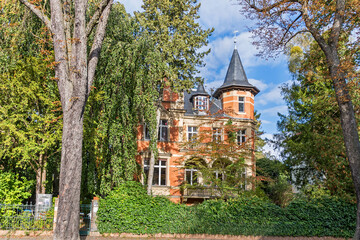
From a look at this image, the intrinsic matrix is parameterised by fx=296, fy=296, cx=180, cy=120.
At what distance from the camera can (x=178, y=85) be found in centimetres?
2102

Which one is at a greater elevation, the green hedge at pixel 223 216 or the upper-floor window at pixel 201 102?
the upper-floor window at pixel 201 102

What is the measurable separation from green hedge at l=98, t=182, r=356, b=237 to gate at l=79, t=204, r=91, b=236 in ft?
2.59

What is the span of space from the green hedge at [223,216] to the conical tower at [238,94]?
13880mm

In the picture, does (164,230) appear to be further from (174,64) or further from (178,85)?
(174,64)

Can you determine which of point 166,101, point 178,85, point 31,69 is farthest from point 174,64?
point 31,69

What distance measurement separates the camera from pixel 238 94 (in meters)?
27.9

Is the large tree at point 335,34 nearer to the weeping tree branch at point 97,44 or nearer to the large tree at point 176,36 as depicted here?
the weeping tree branch at point 97,44

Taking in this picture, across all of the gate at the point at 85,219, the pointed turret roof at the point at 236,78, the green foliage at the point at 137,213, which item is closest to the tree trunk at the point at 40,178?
the gate at the point at 85,219

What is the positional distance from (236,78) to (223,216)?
1776 centimetres

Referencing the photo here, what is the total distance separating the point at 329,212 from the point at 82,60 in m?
13.1

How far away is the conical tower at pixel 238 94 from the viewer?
2759cm

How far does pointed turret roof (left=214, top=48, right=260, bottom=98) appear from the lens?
27.8 m

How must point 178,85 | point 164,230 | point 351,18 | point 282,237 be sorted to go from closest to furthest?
point 351,18 < point 164,230 < point 282,237 < point 178,85

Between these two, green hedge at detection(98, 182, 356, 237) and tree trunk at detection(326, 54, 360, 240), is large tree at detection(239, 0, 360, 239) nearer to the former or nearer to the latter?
tree trunk at detection(326, 54, 360, 240)
